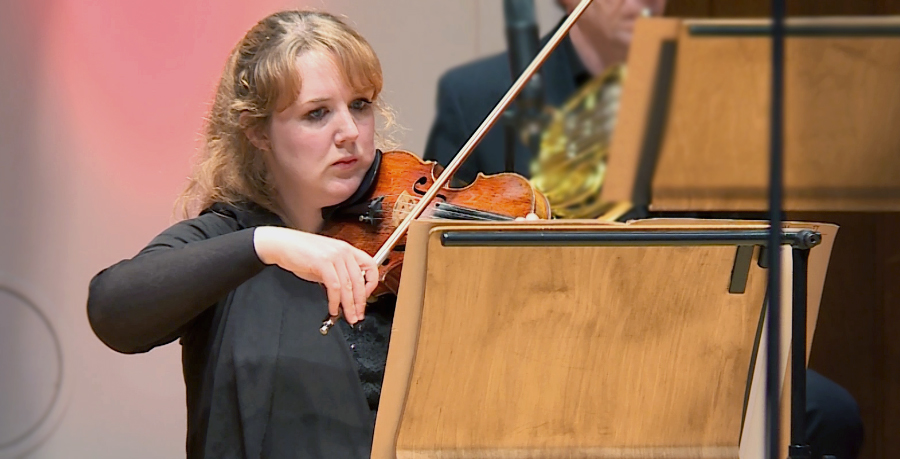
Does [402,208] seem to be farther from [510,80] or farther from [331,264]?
[510,80]

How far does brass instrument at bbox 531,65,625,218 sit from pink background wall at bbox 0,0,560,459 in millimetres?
156

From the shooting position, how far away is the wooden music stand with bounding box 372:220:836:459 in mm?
732

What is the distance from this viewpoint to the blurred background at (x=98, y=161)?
5.24 feet

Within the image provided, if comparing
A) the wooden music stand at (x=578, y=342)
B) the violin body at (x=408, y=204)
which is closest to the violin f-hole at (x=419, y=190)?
the violin body at (x=408, y=204)

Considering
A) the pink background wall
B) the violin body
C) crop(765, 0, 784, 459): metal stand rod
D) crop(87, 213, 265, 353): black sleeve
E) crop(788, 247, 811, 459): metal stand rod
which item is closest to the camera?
crop(765, 0, 784, 459): metal stand rod

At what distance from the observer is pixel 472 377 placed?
2.56 ft

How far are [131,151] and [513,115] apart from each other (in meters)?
0.65

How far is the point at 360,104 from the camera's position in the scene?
1151 millimetres

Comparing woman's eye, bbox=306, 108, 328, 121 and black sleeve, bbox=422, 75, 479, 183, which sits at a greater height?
black sleeve, bbox=422, 75, 479, 183

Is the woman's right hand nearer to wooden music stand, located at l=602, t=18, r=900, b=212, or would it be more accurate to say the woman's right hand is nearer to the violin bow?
the violin bow

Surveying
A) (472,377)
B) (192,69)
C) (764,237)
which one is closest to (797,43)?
(764,237)

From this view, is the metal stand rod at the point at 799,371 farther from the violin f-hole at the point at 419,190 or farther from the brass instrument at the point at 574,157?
the brass instrument at the point at 574,157

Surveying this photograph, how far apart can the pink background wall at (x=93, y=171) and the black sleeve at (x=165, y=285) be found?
2.20 feet

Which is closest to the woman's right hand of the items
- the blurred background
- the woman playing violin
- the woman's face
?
the woman playing violin
